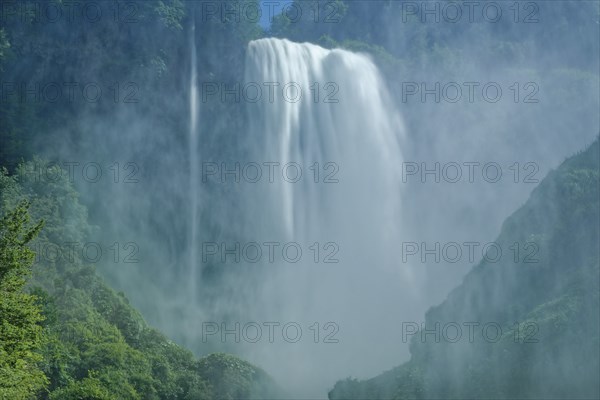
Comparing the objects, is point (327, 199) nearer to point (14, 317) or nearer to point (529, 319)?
point (529, 319)

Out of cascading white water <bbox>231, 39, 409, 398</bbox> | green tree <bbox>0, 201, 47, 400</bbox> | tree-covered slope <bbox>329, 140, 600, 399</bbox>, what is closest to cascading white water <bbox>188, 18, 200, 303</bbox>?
cascading white water <bbox>231, 39, 409, 398</bbox>

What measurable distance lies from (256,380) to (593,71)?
3415 centimetres

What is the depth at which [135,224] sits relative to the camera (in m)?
43.8

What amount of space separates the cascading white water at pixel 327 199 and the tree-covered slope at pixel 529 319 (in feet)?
24.0

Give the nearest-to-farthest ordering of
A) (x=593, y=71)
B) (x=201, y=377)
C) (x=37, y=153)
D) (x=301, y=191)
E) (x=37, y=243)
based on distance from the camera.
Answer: (x=201, y=377) < (x=37, y=243) < (x=37, y=153) < (x=301, y=191) < (x=593, y=71)

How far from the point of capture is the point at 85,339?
28.5m

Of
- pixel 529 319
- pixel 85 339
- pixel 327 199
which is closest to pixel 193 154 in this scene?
pixel 327 199

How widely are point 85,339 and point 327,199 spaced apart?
19860mm

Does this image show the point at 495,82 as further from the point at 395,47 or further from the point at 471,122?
the point at 395,47

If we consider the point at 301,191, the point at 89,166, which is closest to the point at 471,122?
the point at 301,191

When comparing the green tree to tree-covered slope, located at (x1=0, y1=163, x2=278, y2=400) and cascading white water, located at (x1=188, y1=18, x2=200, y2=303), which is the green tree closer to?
tree-covered slope, located at (x1=0, y1=163, x2=278, y2=400)

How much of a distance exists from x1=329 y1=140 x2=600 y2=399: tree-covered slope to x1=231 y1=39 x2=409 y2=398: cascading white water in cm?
731

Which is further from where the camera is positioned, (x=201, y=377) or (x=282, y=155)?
(x=282, y=155)

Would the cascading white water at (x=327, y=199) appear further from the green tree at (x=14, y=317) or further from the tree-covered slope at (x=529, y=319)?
the green tree at (x=14, y=317)
